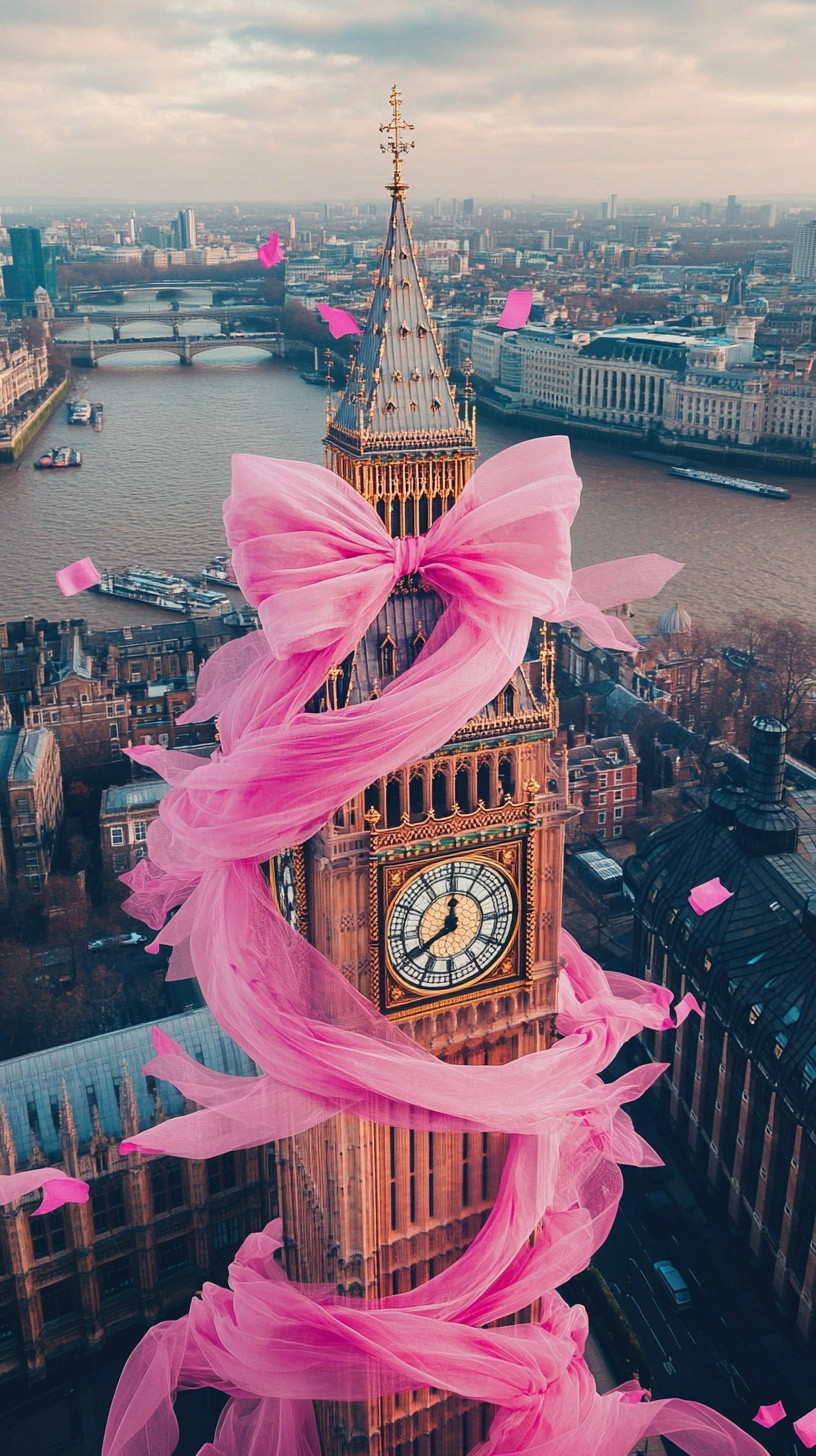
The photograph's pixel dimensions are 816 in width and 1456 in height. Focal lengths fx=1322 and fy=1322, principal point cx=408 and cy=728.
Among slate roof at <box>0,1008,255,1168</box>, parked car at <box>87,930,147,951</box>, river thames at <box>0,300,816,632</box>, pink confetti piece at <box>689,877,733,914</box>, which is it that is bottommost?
parked car at <box>87,930,147,951</box>

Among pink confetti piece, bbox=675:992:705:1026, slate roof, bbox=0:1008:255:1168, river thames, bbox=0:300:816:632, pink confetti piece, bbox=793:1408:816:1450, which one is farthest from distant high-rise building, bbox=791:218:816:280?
pink confetti piece, bbox=793:1408:816:1450

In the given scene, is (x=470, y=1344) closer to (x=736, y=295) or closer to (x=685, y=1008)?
(x=685, y=1008)

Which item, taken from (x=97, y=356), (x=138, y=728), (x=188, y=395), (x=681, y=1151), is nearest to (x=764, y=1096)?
(x=681, y=1151)

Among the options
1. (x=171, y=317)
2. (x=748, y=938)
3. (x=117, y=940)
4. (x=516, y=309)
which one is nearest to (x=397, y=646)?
(x=516, y=309)

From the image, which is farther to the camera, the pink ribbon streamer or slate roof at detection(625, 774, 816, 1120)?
slate roof at detection(625, 774, 816, 1120)

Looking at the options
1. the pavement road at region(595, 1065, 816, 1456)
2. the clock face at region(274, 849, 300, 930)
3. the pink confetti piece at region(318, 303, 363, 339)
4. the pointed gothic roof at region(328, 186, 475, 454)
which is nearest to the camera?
the pointed gothic roof at region(328, 186, 475, 454)

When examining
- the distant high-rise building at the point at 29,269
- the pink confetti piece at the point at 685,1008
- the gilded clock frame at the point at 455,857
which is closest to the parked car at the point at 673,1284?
the pink confetti piece at the point at 685,1008

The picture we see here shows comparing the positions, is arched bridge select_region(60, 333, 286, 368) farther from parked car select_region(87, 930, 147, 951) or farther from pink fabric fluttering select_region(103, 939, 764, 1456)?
pink fabric fluttering select_region(103, 939, 764, 1456)

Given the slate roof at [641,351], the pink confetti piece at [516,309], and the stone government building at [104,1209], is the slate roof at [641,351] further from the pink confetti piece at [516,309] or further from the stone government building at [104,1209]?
the stone government building at [104,1209]
